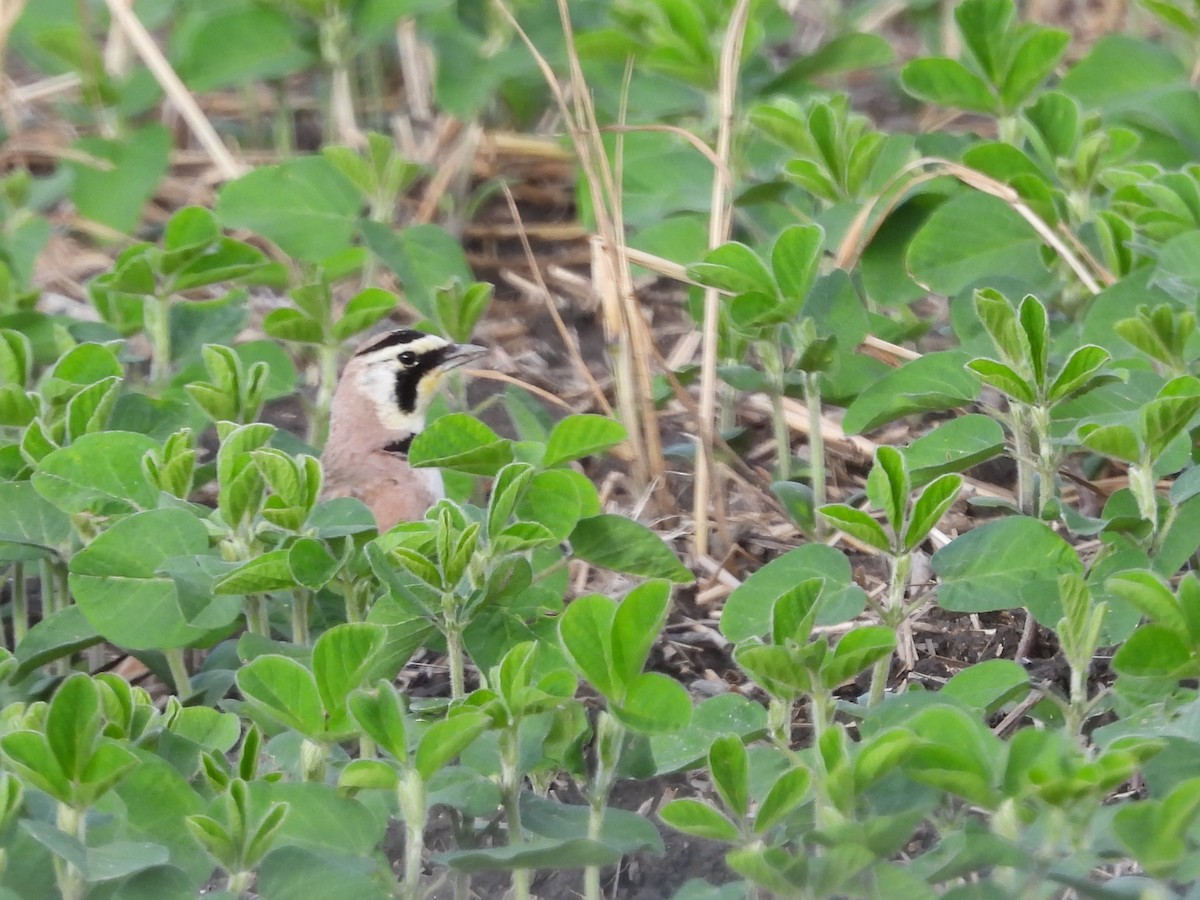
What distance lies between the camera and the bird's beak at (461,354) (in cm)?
461

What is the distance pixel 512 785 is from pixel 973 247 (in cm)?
204

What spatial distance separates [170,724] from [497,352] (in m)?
2.40

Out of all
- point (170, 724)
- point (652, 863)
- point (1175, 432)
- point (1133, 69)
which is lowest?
point (652, 863)

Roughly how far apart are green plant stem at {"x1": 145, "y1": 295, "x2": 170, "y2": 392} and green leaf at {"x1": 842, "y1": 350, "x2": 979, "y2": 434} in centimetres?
173

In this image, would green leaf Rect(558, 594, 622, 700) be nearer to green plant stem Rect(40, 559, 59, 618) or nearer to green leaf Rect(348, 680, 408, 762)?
green leaf Rect(348, 680, 408, 762)

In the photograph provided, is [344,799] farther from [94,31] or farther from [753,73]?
[94,31]

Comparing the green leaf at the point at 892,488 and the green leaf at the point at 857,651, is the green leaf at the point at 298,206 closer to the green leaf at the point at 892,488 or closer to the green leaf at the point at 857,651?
the green leaf at the point at 892,488

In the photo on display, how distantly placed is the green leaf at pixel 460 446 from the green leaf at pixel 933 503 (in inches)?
31.2

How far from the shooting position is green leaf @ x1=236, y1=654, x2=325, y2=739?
2850 mm

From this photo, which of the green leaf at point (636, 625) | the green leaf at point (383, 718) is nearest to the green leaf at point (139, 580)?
the green leaf at point (383, 718)

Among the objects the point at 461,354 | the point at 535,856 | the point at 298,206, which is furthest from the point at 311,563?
the point at 298,206

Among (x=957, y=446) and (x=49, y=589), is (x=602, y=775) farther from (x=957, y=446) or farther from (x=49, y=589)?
(x=49, y=589)

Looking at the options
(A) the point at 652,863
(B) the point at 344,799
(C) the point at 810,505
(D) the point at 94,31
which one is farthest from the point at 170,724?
(D) the point at 94,31

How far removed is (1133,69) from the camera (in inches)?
201
